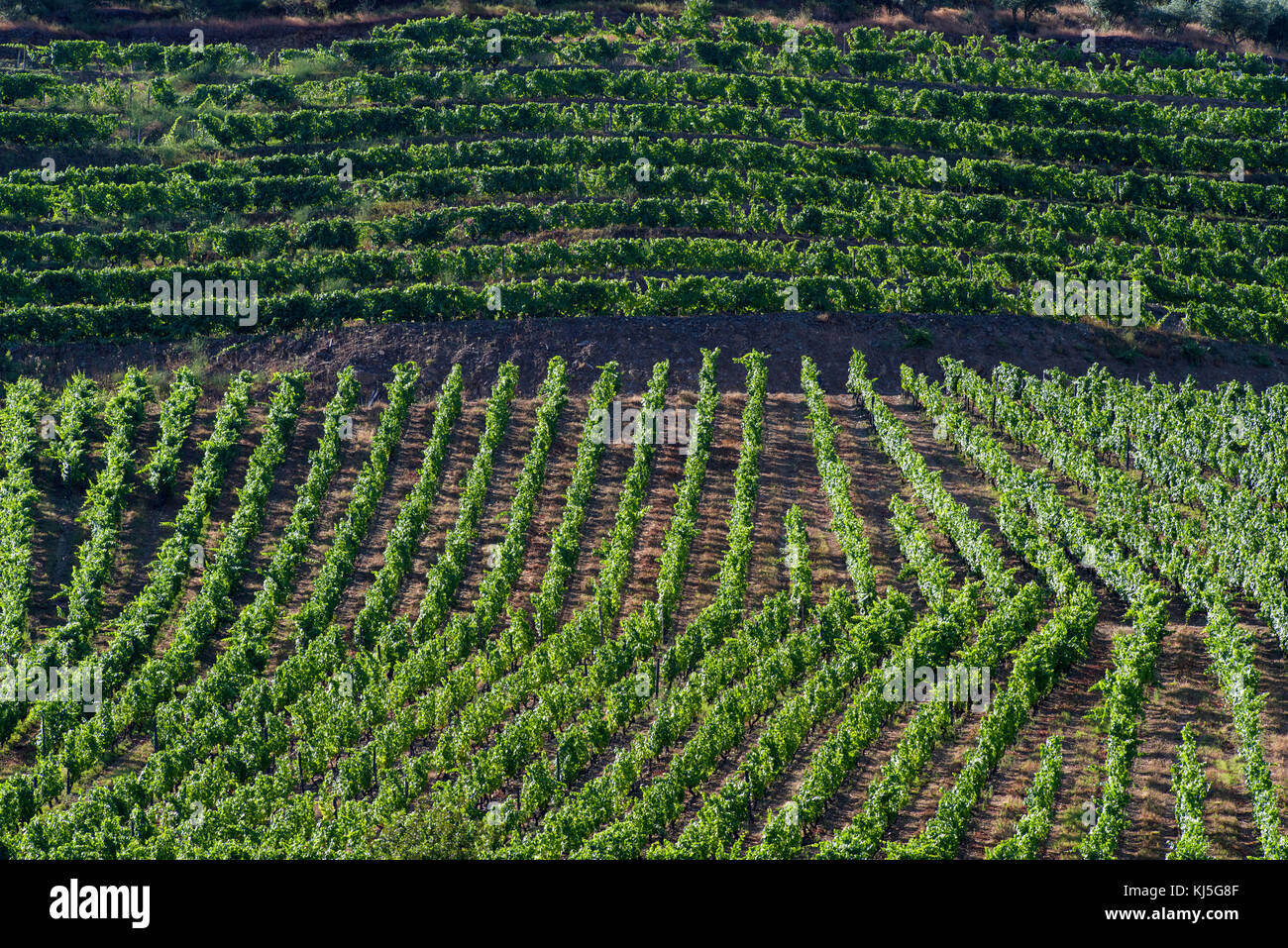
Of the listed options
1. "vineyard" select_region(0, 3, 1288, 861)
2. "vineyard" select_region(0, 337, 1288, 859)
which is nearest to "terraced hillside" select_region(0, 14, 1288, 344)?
"vineyard" select_region(0, 3, 1288, 861)

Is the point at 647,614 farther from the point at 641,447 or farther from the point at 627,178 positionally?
the point at 627,178

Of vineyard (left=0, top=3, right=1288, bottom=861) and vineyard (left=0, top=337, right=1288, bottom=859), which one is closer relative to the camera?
vineyard (left=0, top=337, right=1288, bottom=859)

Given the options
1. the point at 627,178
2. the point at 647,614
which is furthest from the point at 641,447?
the point at 627,178

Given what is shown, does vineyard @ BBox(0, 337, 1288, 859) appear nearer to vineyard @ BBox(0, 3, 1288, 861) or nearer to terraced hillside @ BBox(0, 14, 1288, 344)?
vineyard @ BBox(0, 3, 1288, 861)

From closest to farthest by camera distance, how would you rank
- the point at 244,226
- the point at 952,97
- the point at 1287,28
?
the point at 244,226 < the point at 952,97 < the point at 1287,28

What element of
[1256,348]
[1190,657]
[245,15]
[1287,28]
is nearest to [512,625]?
[1190,657]

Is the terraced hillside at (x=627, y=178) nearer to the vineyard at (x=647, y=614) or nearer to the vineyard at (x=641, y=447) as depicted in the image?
the vineyard at (x=641, y=447)

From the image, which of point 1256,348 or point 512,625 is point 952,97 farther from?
point 512,625

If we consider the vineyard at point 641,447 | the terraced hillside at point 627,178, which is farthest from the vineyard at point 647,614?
the terraced hillside at point 627,178
